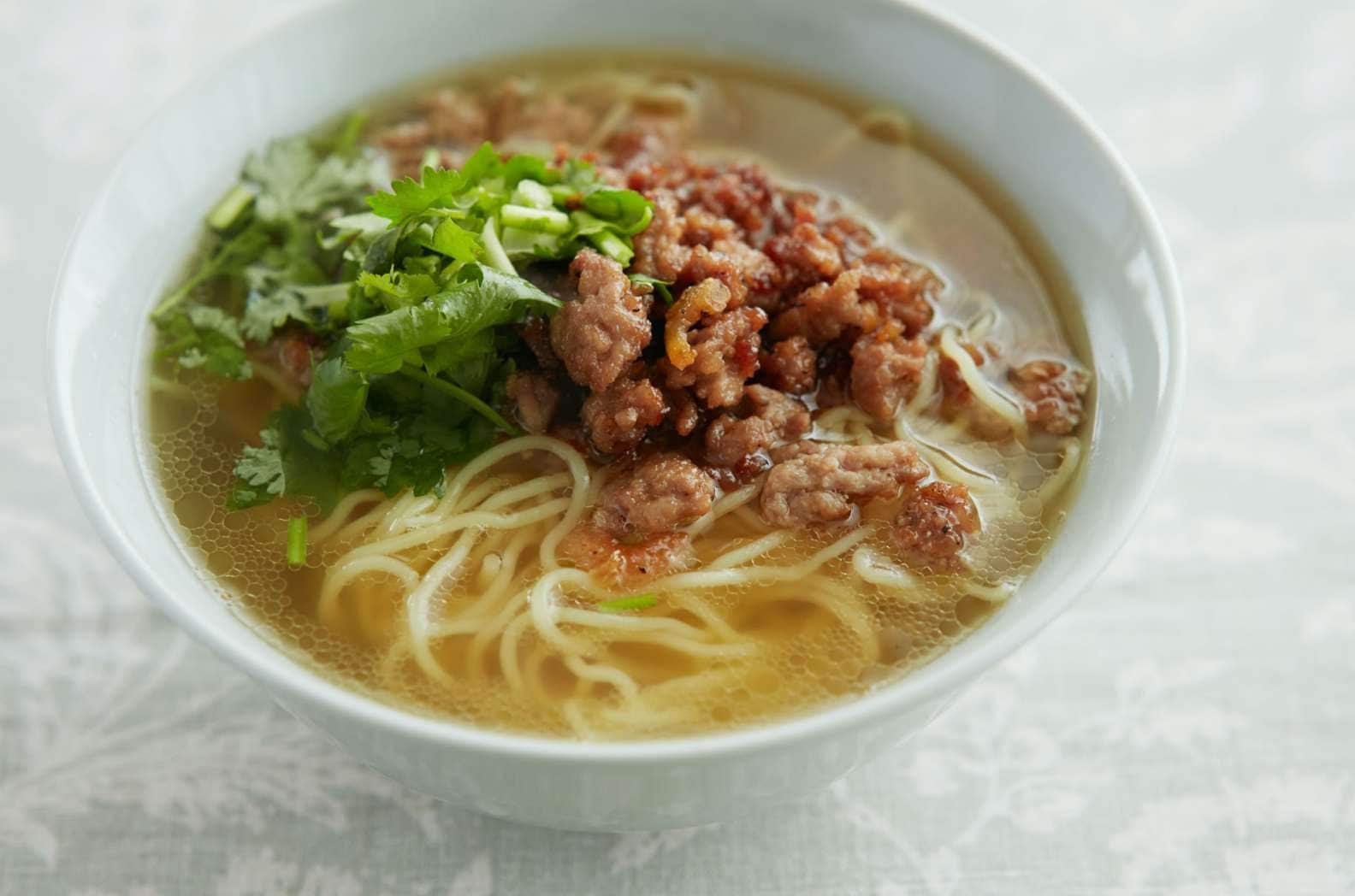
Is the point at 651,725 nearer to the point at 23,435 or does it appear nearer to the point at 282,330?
the point at 282,330

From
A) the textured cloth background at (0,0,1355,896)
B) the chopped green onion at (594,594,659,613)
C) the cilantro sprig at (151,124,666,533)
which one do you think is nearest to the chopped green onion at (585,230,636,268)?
the cilantro sprig at (151,124,666,533)

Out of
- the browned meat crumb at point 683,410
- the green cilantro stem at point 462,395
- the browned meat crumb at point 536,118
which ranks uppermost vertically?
the browned meat crumb at point 536,118

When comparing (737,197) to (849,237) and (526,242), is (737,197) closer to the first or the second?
(849,237)

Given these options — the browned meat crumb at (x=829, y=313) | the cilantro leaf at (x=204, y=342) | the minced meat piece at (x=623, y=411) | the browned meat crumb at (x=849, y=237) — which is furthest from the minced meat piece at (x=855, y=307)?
the cilantro leaf at (x=204, y=342)

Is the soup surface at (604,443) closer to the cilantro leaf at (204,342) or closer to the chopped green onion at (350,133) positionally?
the cilantro leaf at (204,342)

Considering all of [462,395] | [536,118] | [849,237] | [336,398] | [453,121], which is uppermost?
[849,237]

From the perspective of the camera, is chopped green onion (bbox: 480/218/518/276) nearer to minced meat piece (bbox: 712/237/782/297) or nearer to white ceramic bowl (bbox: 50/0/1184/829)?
minced meat piece (bbox: 712/237/782/297)

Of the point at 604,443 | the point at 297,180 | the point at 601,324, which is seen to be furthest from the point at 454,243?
the point at 297,180
